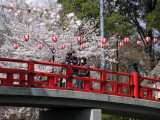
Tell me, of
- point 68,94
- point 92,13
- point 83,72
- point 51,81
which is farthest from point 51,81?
point 92,13

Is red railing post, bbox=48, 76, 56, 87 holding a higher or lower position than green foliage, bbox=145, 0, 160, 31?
lower

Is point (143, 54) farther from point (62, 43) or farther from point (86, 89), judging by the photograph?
point (86, 89)

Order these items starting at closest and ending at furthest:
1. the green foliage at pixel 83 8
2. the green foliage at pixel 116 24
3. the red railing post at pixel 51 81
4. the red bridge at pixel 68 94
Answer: the red bridge at pixel 68 94 < the red railing post at pixel 51 81 < the green foliage at pixel 83 8 < the green foliage at pixel 116 24

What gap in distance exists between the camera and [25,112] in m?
20.6

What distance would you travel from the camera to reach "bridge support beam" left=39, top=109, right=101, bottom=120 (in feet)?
37.6

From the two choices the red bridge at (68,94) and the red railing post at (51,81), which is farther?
the red railing post at (51,81)

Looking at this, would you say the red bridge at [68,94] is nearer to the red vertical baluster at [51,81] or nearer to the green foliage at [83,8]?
the red vertical baluster at [51,81]

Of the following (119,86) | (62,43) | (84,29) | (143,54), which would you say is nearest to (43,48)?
(62,43)

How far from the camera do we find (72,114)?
12.2m

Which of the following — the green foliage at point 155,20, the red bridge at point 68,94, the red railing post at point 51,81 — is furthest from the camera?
the green foliage at point 155,20

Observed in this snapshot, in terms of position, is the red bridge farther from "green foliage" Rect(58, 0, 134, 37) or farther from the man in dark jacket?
"green foliage" Rect(58, 0, 134, 37)

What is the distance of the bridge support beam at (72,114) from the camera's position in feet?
37.6

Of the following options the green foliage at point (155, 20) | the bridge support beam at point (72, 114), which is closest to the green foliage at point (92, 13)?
the green foliage at point (155, 20)

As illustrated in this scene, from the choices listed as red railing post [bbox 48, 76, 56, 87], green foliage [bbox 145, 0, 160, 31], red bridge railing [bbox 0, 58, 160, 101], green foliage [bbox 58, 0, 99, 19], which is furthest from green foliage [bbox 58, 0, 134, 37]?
red railing post [bbox 48, 76, 56, 87]
